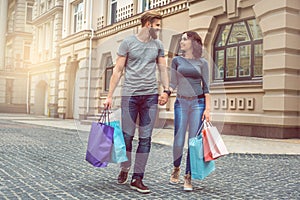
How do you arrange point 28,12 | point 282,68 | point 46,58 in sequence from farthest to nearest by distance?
point 28,12, point 46,58, point 282,68

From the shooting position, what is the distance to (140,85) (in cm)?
427

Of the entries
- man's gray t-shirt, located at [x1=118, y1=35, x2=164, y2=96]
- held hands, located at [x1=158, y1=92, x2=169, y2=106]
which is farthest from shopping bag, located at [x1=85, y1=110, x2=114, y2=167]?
held hands, located at [x1=158, y1=92, x2=169, y2=106]

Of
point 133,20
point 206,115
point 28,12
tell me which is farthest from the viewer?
point 28,12

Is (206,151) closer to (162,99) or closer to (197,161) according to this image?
(197,161)

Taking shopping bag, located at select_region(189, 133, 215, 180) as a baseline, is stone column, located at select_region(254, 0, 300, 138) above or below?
above

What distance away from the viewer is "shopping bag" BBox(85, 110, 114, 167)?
13.7 feet

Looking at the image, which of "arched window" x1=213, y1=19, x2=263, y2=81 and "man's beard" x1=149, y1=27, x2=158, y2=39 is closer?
"man's beard" x1=149, y1=27, x2=158, y2=39

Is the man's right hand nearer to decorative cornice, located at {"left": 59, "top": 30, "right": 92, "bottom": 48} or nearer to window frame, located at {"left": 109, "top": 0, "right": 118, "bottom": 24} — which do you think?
window frame, located at {"left": 109, "top": 0, "right": 118, "bottom": 24}

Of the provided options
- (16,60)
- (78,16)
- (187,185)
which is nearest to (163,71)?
(187,185)

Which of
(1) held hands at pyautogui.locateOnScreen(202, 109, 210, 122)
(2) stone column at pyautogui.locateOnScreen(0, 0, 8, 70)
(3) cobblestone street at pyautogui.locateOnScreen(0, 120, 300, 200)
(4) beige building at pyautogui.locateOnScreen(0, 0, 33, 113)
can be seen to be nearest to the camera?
(3) cobblestone street at pyautogui.locateOnScreen(0, 120, 300, 200)

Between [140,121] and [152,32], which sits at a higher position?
[152,32]

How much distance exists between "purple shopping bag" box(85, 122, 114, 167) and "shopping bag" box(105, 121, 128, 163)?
0.13 ft

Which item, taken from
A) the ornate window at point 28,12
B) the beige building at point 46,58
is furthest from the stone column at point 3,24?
the beige building at point 46,58

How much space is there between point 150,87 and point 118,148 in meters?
0.69
